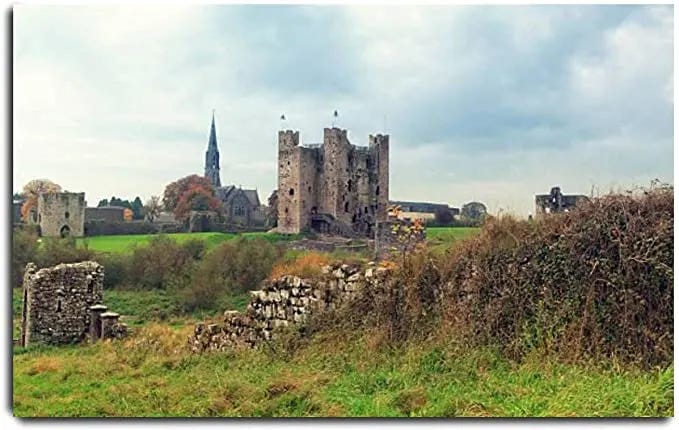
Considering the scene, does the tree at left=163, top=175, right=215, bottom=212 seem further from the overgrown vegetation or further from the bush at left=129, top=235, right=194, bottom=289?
the overgrown vegetation

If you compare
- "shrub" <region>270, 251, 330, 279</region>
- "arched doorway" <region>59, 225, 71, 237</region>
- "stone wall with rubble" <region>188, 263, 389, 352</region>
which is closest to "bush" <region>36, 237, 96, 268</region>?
"arched doorway" <region>59, 225, 71, 237</region>

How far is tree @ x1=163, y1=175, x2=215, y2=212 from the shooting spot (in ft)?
29.9

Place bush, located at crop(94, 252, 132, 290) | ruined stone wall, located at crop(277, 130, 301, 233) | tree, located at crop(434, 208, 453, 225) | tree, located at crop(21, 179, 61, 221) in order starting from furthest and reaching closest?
ruined stone wall, located at crop(277, 130, 301, 233) < bush, located at crop(94, 252, 132, 290) < tree, located at crop(434, 208, 453, 225) < tree, located at crop(21, 179, 61, 221)

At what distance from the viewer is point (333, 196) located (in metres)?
24.0

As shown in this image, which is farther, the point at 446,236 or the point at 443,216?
the point at 443,216

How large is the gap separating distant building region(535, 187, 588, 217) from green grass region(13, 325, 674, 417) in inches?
48.4

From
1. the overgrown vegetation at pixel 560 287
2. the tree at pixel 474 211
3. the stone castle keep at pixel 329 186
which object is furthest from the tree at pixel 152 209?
the overgrown vegetation at pixel 560 287

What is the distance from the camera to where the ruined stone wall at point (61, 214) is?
745 cm

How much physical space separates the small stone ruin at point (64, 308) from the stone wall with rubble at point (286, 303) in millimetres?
2697

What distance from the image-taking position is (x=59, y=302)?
970 cm

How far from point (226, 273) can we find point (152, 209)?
8.53 feet

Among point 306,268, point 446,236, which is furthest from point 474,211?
point 306,268

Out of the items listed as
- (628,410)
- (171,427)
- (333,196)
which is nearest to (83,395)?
(171,427)

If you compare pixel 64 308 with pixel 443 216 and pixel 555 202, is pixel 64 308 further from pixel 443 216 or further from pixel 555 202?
pixel 555 202
